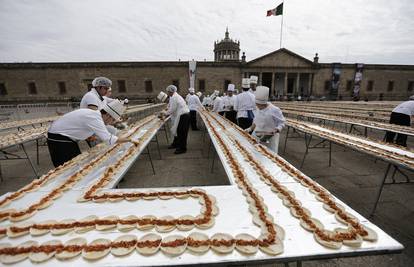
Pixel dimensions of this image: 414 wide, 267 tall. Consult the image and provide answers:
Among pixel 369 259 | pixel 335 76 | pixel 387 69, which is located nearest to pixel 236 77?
pixel 335 76

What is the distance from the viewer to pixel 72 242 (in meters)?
1.04

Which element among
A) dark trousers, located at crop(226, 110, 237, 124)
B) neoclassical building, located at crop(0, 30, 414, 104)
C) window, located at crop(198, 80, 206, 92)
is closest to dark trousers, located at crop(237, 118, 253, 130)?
dark trousers, located at crop(226, 110, 237, 124)

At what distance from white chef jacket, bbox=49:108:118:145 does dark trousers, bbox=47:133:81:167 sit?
8 centimetres

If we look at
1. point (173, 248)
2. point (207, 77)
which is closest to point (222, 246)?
point (173, 248)

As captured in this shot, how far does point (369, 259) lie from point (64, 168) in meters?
3.28

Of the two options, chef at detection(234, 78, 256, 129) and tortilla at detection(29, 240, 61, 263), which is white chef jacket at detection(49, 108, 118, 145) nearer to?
tortilla at detection(29, 240, 61, 263)

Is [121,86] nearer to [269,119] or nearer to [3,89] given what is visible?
[3,89]

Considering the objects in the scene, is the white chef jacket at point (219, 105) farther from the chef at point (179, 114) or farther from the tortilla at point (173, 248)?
the tortilla at point (173, 248)

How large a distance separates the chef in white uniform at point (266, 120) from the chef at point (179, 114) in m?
2.38

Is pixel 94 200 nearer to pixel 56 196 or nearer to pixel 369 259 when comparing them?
pixel 56 196

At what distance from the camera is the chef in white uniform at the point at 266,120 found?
128 inches

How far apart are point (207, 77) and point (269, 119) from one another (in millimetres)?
26111

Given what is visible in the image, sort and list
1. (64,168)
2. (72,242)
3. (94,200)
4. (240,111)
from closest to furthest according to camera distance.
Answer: (72,242), (94,200), (64,168), (240,111)

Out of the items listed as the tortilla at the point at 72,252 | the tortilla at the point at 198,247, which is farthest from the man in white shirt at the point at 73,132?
the tortilla at the point at 198,247
